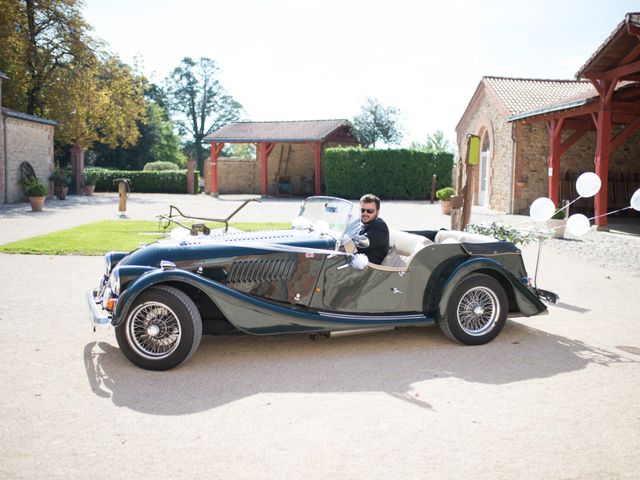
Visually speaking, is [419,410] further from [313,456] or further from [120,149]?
[120,149]

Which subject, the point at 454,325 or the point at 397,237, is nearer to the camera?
the point at 454,325

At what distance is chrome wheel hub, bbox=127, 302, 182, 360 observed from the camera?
4.50 metres

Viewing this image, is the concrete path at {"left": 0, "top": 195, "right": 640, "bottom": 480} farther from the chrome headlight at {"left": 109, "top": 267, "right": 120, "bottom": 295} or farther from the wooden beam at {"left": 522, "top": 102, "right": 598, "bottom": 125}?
the wooden beam at {"left": 522, "top": 102, "right": 598, "bottom": 125}

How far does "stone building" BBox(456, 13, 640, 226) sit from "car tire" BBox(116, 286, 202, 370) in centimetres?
1190

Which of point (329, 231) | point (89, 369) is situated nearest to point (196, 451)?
point (89, 369)

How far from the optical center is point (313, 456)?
3174 millimetres

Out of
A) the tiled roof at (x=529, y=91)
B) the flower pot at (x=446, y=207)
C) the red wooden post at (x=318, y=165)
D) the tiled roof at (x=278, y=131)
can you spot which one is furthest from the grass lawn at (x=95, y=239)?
the tiled roof at (x=278, y=131)

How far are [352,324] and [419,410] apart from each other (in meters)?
1.26

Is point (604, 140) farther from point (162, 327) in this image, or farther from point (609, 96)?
point (162, 327)

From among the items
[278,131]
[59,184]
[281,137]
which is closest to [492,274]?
[59,184]

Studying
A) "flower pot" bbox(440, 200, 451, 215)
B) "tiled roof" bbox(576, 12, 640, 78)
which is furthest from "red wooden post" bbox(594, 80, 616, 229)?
"flower pot" bbox(440, 200, 451, 215)

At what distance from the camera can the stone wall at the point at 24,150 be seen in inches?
916

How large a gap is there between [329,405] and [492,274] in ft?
7.48

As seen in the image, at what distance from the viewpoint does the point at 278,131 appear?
36688 mm
